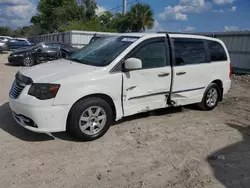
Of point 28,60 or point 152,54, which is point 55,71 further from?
point 28,60

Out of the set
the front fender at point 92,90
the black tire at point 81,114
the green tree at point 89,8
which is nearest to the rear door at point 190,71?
the front fender at point 92,90

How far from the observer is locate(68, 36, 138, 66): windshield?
14.1 feet

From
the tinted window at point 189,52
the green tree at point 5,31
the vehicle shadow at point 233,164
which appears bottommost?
the vehicle shadow at point 233,164

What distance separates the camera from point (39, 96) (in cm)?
364

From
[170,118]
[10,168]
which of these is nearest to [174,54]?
[170,118]

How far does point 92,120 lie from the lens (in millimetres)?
4023

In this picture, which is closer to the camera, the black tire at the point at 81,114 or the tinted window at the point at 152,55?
the black tire at the point at 81,114

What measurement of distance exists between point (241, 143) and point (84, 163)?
9.05ft

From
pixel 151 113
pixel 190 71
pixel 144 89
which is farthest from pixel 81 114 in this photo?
pixel 190 71

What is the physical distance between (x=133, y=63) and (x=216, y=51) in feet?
9.08

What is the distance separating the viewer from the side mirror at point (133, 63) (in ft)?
13.4

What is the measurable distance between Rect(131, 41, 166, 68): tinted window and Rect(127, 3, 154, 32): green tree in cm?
2642

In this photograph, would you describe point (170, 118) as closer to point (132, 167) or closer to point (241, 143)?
point (241, 143)

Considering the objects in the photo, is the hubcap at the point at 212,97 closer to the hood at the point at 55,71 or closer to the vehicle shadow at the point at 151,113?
the vehicle shadow at the point at 151,113
